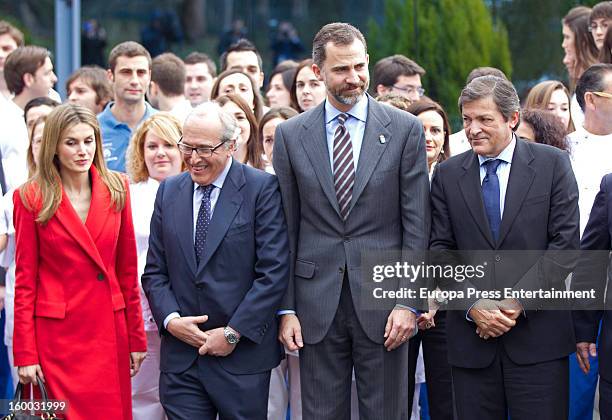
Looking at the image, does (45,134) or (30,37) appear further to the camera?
(30,37)

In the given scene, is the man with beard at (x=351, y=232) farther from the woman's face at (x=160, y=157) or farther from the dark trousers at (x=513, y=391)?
the woman's face at (x=160, y=157)

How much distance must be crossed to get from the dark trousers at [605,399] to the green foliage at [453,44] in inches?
210

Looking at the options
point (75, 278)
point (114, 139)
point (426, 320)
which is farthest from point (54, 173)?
point (114, 139)

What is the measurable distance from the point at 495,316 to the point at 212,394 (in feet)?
4.75

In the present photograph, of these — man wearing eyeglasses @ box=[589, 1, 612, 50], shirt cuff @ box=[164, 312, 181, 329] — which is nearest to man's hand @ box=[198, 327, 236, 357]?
shirt cuff @ box=[164, 312, 181, 329]

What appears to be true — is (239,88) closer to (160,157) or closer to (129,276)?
(160,157)

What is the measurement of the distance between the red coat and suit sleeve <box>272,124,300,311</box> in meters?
1.01

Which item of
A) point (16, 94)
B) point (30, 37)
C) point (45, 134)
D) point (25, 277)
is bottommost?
point (25, 277)

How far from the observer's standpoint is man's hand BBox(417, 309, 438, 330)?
5.68m

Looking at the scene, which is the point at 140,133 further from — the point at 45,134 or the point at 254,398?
the point at 254,398

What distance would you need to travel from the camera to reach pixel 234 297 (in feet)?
17.6

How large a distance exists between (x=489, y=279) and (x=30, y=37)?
32.7ft

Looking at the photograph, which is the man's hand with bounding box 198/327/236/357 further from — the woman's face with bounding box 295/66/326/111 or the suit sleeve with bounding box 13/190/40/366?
the woman's face with bounding box 295/66/326/111

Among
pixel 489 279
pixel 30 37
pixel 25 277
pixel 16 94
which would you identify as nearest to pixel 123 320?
pixel 25 277
